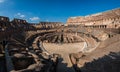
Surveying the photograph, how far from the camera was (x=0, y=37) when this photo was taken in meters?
31.8

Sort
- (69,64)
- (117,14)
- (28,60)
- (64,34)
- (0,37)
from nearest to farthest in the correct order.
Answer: (28,60) → (69,64) → (0,37) → (64,34) → (117,14)

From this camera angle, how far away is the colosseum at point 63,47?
15026mm

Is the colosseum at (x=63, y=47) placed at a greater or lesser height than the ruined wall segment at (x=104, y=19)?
lesser

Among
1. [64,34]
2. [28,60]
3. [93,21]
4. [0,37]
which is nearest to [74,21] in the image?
[93,21]

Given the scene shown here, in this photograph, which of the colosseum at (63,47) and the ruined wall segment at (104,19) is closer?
the colosseum at (63,47)

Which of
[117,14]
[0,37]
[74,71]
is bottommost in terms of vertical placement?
[74,71]

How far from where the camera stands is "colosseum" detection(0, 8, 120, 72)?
49.3 feet

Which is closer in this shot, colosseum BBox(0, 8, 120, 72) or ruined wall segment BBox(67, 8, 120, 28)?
colosseum BBox(0, 8, 120, 72)

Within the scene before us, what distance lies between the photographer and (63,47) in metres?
37.6

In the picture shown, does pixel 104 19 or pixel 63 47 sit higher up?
pixel 104 19

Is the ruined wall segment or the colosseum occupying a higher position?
the ruined wall segment

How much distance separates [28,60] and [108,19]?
49.2 metres

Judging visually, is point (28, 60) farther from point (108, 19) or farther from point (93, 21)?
point (93, 21)

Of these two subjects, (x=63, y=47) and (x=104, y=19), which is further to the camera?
(x=104, y=19)
